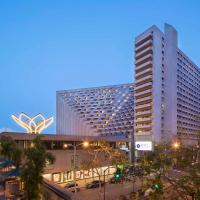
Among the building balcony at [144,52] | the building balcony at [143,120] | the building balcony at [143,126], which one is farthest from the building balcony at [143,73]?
the building balcony at [143,126]

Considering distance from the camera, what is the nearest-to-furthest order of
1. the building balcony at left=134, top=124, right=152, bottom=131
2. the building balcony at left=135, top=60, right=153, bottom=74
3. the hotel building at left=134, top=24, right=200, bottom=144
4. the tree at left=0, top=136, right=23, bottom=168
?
the tree at left=0, top=136, right=23, bottom=168 → the building balcony at left=134, top=124, right=152, bottom=131 → the hotel building at left=134, top=24, right=200, bottom=144 → the building balcony at left=135, top=60, right=153, bottom=74

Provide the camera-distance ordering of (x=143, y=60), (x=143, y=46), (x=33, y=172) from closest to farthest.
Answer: (x=33, y=172), (x=143, y=60), (x=143, y=46)

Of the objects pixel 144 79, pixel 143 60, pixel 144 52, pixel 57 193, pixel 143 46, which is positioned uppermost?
pixel 143 46

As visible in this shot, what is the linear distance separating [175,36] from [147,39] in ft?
40.3

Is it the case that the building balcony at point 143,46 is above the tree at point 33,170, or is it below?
above

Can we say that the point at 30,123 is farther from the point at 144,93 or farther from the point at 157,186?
the point at 144,93

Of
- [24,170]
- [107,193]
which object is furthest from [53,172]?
[24,170]

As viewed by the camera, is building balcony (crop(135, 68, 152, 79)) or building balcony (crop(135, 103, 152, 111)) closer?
building balcony (crop(135, 103, 152, 111))

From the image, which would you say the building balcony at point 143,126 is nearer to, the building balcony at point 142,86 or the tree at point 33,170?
the building balcony at point 142,86

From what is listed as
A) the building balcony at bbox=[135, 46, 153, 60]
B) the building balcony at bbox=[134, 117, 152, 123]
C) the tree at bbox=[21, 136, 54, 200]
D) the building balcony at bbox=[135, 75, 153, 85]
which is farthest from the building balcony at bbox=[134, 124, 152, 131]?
the tree at bbox=[21, 136, 54, 200]

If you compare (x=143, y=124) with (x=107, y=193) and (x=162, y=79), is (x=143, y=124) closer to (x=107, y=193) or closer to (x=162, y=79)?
(x=162, y=79)

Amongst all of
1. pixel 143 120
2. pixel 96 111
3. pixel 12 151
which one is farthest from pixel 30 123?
pixel 96 111

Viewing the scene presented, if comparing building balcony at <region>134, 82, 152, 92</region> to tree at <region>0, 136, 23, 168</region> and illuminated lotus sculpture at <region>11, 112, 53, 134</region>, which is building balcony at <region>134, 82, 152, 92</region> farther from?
tree at <region>0, 136, 23, 168</region>

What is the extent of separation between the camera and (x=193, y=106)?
122m
